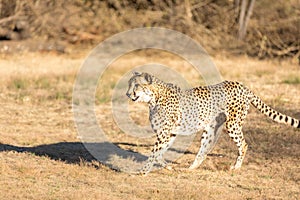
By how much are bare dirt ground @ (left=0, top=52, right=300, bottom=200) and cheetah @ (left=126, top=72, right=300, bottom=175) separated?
0.35 meters

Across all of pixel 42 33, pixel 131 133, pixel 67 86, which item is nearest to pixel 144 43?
pixel 42 33

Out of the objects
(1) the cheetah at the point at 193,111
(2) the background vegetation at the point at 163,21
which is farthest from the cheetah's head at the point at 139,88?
(2) the background vegetation at the point at 163,21

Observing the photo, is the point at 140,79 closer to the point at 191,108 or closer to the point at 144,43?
the point at 191,108

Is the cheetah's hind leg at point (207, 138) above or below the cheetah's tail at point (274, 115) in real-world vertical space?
below

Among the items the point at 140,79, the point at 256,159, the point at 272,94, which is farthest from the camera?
the point at 272,94

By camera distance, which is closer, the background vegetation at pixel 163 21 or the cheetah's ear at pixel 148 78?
the cheetah's ear at pixel 148 78

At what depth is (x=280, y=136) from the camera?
468 inches

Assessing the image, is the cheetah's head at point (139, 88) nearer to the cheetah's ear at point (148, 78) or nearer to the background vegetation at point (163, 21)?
the cheetah's ear at point (148, 78)

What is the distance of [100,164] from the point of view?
9.48m

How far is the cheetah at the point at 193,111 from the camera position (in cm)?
904

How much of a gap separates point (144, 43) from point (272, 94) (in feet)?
27.7

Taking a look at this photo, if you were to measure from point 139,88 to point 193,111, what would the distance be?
96cm

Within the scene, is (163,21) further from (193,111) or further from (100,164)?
(100,164)

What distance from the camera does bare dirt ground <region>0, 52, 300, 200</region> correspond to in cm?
814
